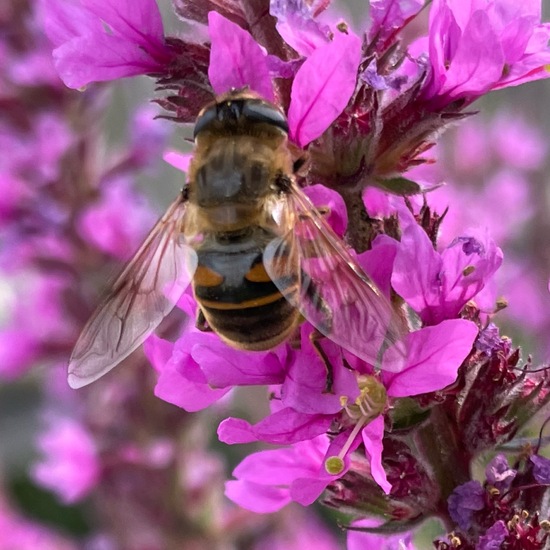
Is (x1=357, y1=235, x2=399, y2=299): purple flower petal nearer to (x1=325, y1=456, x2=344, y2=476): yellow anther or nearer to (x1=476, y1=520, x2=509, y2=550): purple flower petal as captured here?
(x1=325, y1=456, x2=344, y2=476): yellow anther

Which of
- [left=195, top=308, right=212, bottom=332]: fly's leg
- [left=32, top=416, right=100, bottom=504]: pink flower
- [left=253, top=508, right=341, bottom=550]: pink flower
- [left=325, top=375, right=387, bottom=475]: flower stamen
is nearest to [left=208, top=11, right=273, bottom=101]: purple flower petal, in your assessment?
[left=195, top=308, right=212, bottom=332]: fly's leg

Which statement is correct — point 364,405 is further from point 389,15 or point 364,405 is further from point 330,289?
point 389,15

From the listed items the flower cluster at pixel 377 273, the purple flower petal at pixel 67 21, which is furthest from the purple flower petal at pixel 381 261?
the purple flower petal at pixel 67 21

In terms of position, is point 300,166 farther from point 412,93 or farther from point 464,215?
point 464,215

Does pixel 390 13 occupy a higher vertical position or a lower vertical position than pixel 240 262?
higher

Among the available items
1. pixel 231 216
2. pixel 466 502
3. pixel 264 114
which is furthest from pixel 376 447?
pixel 264 114

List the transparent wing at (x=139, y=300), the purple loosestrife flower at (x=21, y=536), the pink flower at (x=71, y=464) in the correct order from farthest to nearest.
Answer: the purple loosestrife flower at (x=21, y=536)
the pink flower at (x=71, y=464)
the transparent wing at (x=139, y=300)

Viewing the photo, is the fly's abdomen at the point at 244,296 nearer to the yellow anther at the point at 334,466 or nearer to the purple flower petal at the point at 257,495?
the yellow anther at the point at 334,466
